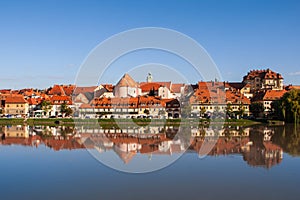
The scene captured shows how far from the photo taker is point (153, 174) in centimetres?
1130

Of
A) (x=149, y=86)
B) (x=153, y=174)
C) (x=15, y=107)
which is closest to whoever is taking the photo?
(x=153, y=174)

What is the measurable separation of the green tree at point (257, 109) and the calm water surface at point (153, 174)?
2510cm

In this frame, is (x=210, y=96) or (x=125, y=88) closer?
(x=210, y=96)

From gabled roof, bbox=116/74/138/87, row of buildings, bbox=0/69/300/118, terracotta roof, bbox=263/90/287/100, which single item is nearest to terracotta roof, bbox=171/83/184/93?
row of buildings, bbox=0/69/300/118

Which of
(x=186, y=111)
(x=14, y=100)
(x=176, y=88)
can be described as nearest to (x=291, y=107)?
(x=186, y=111)

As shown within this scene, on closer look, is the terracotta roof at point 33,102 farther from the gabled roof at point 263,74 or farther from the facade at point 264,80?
the gabled roof at point 263,74

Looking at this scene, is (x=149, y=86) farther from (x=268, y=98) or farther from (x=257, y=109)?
(x=268, y=98)

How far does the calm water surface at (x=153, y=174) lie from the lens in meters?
8.98

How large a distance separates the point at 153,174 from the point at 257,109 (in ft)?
110

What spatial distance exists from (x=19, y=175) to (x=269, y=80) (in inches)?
2055

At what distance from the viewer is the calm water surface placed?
8984 millimetres

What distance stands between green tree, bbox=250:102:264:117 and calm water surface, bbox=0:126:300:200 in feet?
82.4

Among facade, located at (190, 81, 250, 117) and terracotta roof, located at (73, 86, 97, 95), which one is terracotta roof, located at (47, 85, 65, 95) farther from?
facade, located at (190, 81, 250, 117)

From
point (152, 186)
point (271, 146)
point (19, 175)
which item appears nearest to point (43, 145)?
point (19, 175)
